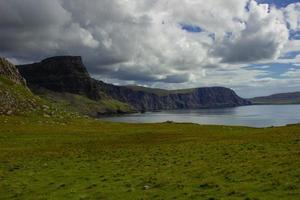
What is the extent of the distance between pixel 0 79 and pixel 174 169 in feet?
459

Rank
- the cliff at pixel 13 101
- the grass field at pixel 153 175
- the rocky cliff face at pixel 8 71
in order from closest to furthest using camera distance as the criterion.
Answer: the grass field at pixel 153 175
the cliff at pixel 13 101
the rocky cliff face at pixel 8 71

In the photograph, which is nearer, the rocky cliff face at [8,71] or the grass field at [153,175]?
the grass field at [153,175]

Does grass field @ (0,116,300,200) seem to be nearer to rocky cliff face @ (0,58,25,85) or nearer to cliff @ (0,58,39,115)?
cliff @ (0,58,39,115)

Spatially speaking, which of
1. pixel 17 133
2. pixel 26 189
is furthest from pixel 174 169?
pixel 17 133

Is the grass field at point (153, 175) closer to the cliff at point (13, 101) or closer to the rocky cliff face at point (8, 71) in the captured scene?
the cliff at point (13, 101)

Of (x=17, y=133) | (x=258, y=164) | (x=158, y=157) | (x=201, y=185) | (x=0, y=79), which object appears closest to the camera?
(x=201, y=185)

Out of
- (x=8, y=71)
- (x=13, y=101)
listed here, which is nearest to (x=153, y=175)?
(x=13, y=101)

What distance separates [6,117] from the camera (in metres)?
112

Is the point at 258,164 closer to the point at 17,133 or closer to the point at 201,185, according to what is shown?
the point at 201,185

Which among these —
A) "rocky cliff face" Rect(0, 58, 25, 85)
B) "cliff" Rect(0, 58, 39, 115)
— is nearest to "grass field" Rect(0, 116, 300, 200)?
"cliff" Rect(0, 58, 39, 115)

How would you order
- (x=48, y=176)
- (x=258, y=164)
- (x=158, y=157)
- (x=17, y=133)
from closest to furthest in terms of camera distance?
(x=258, y=164) → (x=48, y=176) → (x=158, y=157) → (x=17, y=133)

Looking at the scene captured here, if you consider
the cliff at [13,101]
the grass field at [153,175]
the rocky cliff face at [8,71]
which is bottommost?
the grass field at [153,175]

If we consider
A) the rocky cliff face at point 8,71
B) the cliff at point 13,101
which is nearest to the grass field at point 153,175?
the cliff at point 13,101

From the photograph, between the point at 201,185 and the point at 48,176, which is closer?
the point at 201,185
